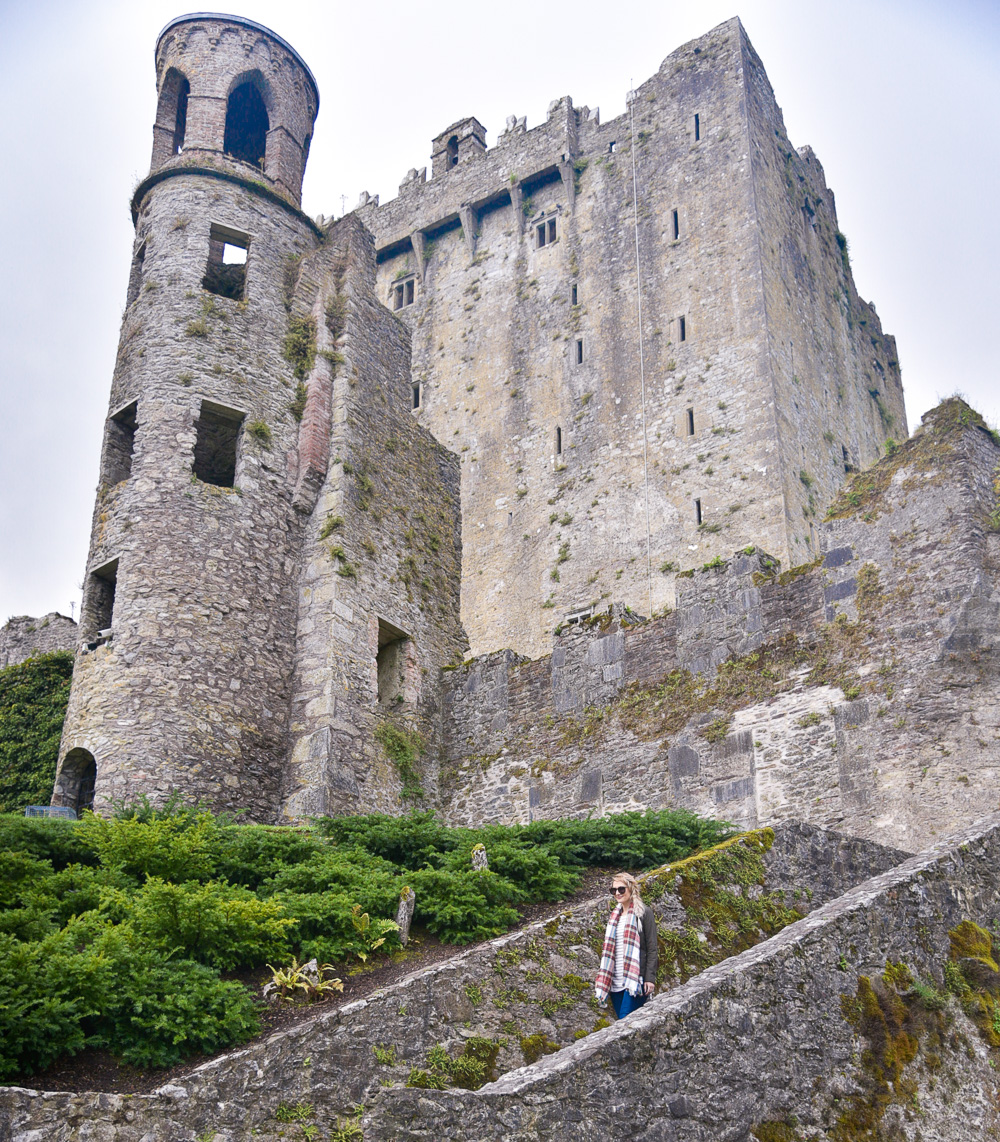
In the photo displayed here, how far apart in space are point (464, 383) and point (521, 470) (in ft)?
12.4

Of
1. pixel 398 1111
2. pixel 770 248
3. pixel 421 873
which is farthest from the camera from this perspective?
pixel 770 248

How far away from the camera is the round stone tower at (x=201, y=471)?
51.1 ft

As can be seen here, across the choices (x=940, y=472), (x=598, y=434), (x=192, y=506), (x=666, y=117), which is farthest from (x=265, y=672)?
(x=666, y=117)

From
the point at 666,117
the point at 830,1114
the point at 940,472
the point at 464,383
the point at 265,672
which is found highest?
the point at 666,117

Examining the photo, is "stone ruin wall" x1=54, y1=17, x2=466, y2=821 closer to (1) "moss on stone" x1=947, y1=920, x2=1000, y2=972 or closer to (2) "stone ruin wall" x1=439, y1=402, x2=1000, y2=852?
(2) "stone ruin wall" x1=439, y1=402, x2=1000, y2=852

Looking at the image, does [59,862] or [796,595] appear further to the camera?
[796,595]

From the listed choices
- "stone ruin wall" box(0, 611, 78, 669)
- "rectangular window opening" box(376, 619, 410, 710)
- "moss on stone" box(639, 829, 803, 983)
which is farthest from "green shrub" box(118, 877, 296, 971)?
"stone ruin wall" box(0, 611, 78, 669)

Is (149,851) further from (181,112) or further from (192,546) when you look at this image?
(181,112)

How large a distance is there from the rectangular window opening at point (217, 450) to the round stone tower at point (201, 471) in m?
0.03

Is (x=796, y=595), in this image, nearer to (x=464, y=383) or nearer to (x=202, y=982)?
(x=202, y=982)

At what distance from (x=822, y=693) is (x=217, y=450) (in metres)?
10.1

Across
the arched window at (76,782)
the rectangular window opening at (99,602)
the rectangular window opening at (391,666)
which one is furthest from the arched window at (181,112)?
the arched window at (76,782)

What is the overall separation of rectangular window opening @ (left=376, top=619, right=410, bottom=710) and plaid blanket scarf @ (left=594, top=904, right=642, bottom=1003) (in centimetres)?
1002

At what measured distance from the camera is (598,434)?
2938 centimetres
